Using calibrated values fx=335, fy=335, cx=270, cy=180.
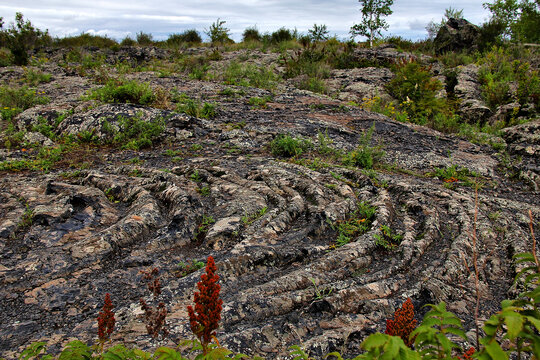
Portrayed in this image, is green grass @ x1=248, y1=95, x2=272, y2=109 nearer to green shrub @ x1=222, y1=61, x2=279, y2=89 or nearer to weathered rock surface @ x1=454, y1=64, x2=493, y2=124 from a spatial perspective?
green shrub @ x1=222, y1=61, x2=279, y2=89

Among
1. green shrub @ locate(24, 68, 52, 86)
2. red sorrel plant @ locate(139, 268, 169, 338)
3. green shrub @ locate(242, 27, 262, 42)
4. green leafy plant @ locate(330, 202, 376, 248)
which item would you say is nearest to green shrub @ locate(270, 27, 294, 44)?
green shrub @ locate(242, 27, 262, 42)

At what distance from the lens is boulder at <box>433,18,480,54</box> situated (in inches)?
784

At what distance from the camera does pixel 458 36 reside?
1994cm

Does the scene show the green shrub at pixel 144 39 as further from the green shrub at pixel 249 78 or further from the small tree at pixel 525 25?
the small tree at pixel 525 25

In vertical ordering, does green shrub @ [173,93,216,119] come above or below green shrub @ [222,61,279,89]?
below

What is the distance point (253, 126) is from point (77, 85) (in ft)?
22.1

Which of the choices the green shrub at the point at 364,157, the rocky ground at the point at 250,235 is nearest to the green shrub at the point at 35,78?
the rocky ground at the point at 250,235

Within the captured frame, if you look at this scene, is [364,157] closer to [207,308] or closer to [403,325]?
Answer: [403,325]

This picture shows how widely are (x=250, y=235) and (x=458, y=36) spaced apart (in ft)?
71.7

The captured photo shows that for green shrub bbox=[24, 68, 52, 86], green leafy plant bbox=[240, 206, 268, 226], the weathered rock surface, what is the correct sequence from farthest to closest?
green shrub bbox=[24, 68, 52, 86] < the weathered rock surface < green leafy plant bbox=[240, 206, 268, 226]

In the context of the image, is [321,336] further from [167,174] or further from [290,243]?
[167,174]

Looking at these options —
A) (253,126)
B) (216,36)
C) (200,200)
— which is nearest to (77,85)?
(253,126)

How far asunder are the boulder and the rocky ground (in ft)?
50.1

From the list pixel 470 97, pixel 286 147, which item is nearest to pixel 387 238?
pixel 286 147
